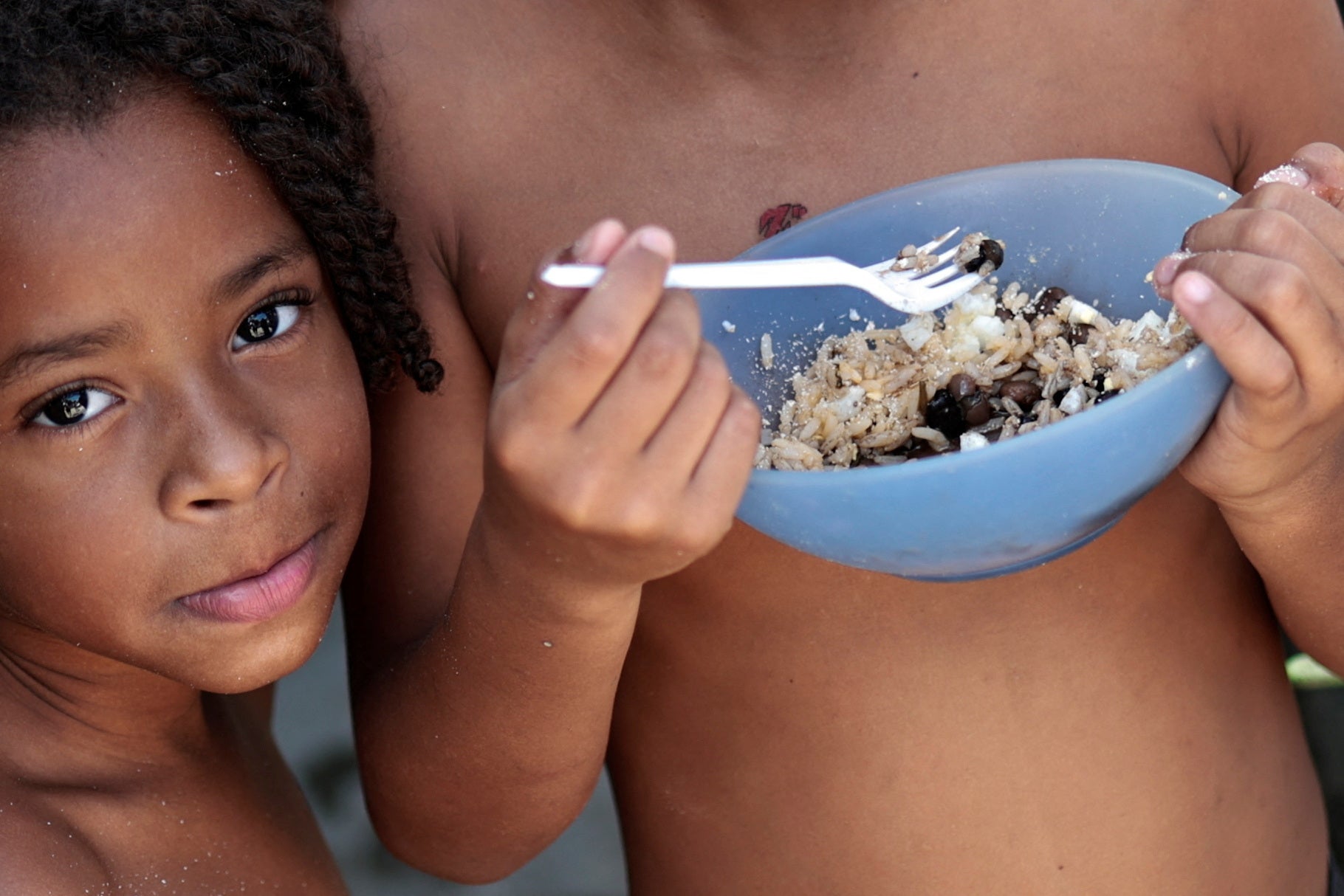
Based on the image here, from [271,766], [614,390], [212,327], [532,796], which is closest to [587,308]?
[614,390]

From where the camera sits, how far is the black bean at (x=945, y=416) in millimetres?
1149

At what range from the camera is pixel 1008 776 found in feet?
4.32

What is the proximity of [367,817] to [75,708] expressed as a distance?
4.60 ft

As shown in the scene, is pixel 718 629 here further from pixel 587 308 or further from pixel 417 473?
pixel 587 308

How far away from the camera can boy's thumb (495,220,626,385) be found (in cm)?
84

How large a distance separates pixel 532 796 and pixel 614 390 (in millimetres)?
533

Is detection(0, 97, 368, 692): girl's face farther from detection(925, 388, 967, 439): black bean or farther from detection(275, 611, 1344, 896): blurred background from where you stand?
detection(275, 611, 1344, 896): blurred background

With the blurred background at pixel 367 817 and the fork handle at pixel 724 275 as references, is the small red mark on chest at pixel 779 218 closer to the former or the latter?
the fork handle at pixel 724 275

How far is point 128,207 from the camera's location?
1.10 metres

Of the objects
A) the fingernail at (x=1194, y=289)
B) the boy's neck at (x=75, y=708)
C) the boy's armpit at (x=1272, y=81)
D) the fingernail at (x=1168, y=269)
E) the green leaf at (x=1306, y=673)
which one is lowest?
the green leaf at (x=1306, y=673)

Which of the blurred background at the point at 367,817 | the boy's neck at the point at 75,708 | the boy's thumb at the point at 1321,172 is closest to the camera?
the boy's thumb at the point at 1321,172

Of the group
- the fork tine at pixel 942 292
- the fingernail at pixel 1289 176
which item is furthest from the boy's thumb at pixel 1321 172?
the fork tine at pixel 942 292

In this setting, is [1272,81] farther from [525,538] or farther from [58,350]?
[58,350]

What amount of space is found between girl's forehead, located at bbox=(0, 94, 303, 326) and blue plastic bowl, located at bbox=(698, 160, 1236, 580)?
1.38 ft
